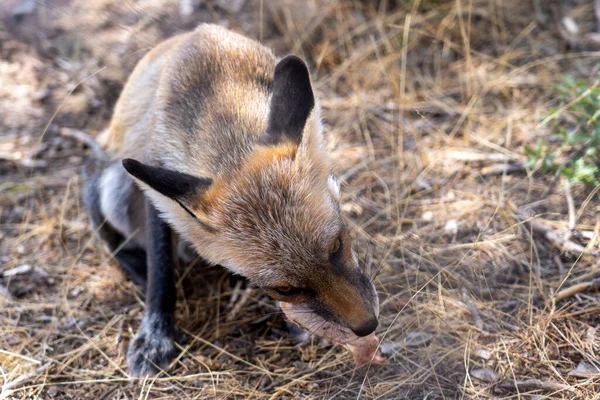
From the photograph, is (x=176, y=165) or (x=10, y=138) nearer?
(x=176, y=165)

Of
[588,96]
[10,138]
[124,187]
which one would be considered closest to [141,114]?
[124,187]

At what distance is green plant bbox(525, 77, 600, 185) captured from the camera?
4641 millimetres

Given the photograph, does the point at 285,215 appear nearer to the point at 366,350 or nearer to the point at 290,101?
the point at 290,101

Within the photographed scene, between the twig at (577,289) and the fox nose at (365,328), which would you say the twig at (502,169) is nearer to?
the twig at (577,289)

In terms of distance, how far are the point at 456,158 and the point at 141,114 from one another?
330 cm

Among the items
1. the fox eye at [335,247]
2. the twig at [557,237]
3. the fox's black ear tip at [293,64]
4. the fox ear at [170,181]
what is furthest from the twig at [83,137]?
the twig at [557,237]

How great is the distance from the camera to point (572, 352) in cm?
373

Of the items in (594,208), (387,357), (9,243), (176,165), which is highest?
(176,165)

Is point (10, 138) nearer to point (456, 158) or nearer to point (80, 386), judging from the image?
point (80, 386)

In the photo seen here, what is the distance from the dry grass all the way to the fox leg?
0.54ft

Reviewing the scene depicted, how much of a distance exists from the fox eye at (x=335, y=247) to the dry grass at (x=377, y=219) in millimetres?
866

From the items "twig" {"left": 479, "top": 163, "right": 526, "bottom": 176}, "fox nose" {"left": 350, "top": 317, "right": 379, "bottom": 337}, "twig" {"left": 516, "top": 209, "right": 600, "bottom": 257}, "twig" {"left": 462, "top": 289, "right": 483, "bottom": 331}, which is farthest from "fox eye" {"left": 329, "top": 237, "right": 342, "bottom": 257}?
"twig" {"left": 479, "top": 163, "right": 526, "bottom": 176}

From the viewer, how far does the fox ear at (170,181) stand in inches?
133

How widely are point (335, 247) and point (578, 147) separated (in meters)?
3.03
